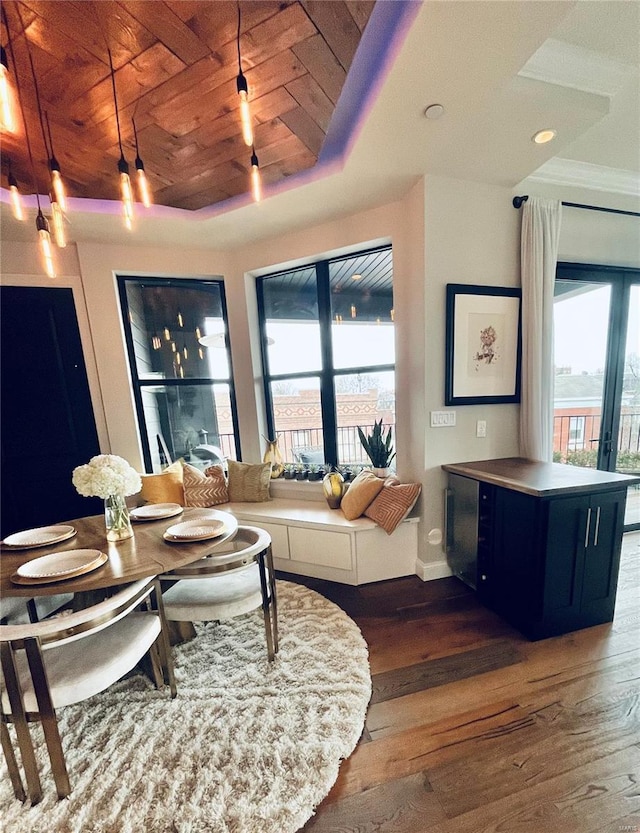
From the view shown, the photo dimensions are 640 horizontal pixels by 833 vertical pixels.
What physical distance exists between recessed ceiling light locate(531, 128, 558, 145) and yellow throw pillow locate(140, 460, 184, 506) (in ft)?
11.9

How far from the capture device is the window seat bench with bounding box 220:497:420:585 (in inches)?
92.7

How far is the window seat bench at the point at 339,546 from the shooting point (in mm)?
2354

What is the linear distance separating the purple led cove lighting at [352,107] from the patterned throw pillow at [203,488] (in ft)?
7.44

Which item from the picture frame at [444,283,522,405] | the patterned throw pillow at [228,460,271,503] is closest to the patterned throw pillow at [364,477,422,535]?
the picture frame at [444,283,522,405]

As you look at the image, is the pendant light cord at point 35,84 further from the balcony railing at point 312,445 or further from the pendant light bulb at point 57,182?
the balcony railing at point 312,445

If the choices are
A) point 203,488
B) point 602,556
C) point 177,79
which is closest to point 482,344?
point 602,556

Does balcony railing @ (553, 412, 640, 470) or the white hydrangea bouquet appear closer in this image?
the white hydrangea bouquet

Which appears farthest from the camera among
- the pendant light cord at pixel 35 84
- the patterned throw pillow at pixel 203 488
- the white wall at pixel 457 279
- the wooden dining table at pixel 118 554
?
the patterned throw pillow at pixel 203 488

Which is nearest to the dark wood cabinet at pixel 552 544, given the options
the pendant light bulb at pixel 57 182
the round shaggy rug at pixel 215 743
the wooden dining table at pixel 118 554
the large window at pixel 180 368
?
the round shaggy rug at pixel 215 743

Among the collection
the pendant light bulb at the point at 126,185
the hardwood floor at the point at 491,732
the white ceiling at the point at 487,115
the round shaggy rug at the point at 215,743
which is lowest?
the hardwood floor at the point at 491,732

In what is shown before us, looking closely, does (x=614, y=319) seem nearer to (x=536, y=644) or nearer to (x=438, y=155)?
(x=438, y=155)

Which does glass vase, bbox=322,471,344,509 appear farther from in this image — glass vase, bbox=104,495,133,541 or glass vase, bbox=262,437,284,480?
glass vase, bbox=104,495,133,541

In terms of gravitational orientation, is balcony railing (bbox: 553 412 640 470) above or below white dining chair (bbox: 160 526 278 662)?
above

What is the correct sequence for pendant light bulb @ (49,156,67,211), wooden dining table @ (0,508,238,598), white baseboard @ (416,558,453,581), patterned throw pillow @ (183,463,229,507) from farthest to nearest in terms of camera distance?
patterned throw pillow @ (183,463,229,507)
white baseboard @ (416,558,453,581)
pendant light bulb @ (49,156,67,211)
wooden dining table @ (0,508,238,598)
